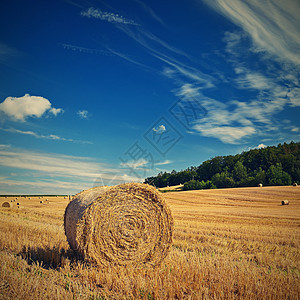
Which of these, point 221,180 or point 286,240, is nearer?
point 286,240

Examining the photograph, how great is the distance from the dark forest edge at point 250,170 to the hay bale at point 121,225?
5724 centimetres

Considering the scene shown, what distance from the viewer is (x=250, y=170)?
7450 centimetres

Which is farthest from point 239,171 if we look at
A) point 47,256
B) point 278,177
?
point 47,256

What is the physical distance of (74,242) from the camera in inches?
244

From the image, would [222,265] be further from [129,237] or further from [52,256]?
[52,256]

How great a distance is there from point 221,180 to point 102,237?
65746 mm

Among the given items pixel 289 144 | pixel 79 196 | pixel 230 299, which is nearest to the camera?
pixel 230 299

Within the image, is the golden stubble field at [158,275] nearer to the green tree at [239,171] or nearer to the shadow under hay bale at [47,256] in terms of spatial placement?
the shadow under hay bale at [47,256]

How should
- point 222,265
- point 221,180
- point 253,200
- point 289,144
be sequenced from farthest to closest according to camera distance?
point 289,144, point 221,180, point 253,200, point 222,265

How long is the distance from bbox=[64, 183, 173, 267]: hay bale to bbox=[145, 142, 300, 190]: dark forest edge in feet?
188

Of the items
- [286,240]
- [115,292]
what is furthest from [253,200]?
[115,292]

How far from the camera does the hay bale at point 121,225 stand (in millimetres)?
6133

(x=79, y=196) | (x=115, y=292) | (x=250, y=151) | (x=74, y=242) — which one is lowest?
(x=115, y=292)

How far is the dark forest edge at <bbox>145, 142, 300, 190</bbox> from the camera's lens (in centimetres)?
6131
